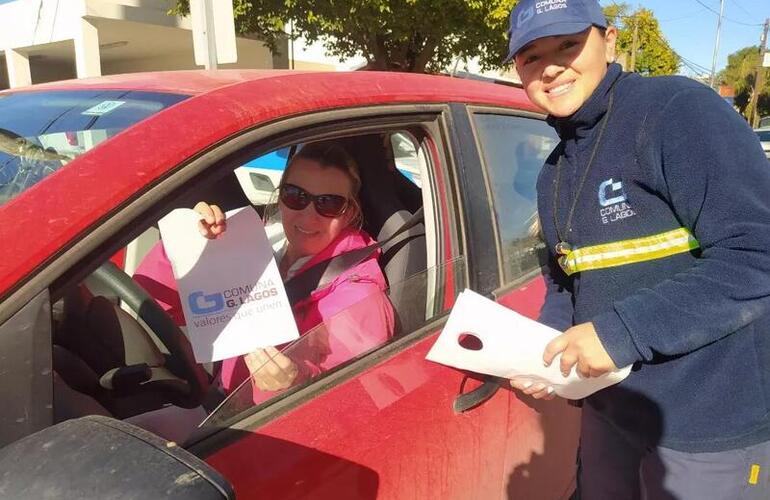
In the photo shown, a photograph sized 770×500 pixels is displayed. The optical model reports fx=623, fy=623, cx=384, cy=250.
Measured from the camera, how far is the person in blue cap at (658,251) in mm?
1160

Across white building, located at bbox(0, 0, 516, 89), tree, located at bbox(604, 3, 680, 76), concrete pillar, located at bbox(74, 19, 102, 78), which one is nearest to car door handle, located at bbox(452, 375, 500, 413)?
white building, located at bbox(0, 0, 516, 89)

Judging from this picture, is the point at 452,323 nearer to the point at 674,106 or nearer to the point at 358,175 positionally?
the point at 674,106

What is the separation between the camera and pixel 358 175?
2.16 meters

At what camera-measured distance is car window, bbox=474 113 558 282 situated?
189 centimetres

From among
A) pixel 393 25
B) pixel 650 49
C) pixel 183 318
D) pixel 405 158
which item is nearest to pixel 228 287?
pixel 183 318

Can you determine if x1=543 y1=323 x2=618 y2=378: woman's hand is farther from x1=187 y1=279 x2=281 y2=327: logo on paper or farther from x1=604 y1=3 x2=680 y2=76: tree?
x1=604 y1=3 x2=680 y2=76: tree

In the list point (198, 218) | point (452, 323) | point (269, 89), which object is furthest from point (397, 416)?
point (269, 89)

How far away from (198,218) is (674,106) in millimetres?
1051

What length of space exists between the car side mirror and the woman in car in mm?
472

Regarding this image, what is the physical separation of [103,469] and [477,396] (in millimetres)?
1010

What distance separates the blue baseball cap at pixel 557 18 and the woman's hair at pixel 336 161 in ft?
2.53

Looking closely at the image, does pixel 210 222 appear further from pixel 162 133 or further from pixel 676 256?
pixel 676 256

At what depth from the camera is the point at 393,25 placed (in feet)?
44.0

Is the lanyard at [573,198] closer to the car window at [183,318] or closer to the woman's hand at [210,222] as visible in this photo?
the car window at [183,318]
